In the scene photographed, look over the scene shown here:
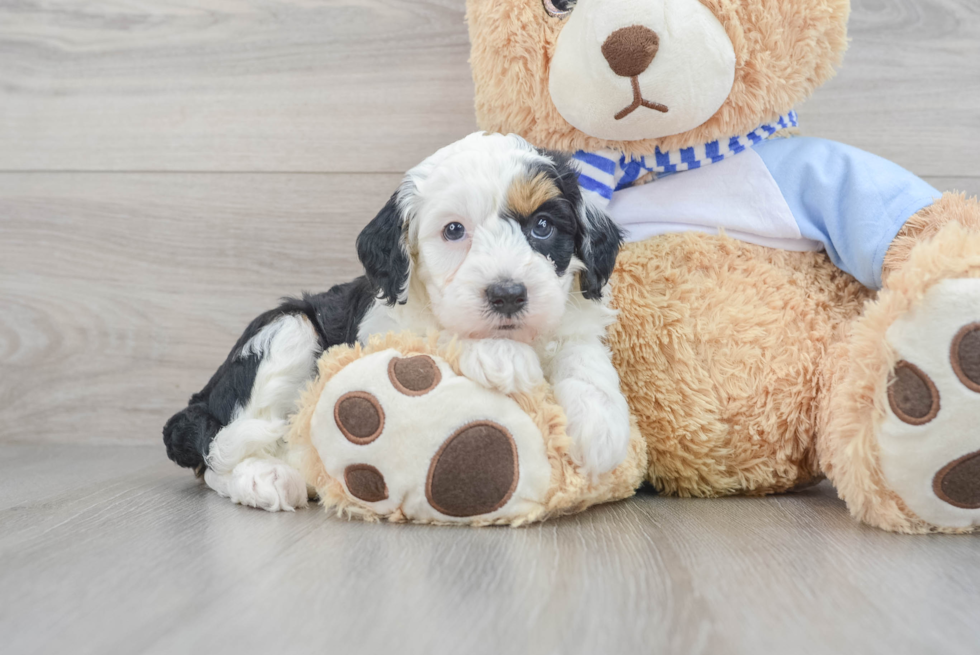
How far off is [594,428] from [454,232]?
36 cm

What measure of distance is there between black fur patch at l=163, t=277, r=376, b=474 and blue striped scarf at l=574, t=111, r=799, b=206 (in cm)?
43

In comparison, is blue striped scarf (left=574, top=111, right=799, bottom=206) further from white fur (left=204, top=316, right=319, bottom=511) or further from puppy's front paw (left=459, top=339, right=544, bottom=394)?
white fur (left=204, top=316, right=319, bottom=511)

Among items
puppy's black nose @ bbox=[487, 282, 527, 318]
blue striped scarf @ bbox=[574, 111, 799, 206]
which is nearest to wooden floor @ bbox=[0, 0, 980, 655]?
puppy's black nose @ bbox=[487, 282, 527, 318]

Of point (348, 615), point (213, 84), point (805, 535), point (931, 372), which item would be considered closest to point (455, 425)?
point (348, 615)

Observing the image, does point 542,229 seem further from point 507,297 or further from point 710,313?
point 710,313

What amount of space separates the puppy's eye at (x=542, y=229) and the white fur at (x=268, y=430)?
0.48 metres

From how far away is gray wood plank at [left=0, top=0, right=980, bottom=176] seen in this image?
1.75 m

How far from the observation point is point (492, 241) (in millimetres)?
1124

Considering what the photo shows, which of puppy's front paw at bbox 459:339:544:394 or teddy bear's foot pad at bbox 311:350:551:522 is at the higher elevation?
puppy's front paw at bbox 459:339:544:394

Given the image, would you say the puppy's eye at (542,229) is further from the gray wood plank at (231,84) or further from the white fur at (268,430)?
the gray wood plank at (231,84)

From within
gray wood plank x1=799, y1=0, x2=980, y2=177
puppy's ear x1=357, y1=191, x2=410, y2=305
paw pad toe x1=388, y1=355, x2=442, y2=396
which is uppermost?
gray wood plank x1=799, y1=0, x2=980, y2=177

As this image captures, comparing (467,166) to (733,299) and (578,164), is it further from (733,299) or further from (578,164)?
(733,299)

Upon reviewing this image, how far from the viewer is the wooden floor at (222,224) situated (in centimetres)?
97

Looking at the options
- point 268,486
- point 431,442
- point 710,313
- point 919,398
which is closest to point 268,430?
point 268,486
